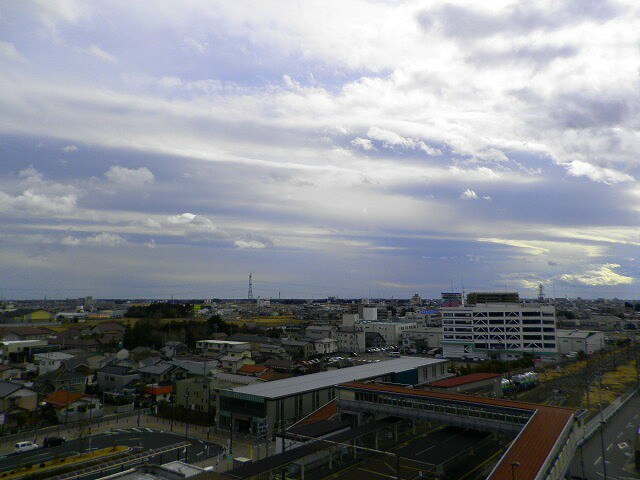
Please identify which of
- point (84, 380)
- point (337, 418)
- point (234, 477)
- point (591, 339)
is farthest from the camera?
point (591, 339)

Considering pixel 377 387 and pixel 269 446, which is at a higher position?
pixel 377 387

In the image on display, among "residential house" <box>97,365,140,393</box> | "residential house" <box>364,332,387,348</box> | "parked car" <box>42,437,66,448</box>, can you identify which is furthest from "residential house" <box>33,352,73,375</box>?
"residential house" <box>364,332,387,348</box>

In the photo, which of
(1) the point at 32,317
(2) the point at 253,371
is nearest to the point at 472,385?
(2) the point at 253,371

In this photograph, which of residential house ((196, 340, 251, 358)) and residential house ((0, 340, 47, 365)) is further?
residential house ((0, 340, 47, 365))

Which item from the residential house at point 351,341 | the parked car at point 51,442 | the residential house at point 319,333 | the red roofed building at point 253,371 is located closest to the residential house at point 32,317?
the residential house at point 319,333

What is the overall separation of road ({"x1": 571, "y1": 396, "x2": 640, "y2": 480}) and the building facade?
80.2ft

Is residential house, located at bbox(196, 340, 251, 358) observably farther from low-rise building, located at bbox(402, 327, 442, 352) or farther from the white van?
low-rise building, located at bbox(402, 327, 442, 352)

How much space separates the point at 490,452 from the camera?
18234 mm

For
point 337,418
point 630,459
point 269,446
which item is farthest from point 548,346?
point 269,446

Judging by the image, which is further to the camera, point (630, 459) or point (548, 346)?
point (548, 346)

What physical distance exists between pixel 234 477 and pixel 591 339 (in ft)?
174

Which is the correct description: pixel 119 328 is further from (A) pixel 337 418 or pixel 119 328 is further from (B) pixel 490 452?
(B) pixel 490 452

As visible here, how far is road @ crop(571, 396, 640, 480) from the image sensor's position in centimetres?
1619

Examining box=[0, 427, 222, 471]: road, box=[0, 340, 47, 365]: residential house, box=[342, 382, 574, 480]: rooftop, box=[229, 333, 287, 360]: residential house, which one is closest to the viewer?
box=[342, 382, 574, 480]: rooftop
